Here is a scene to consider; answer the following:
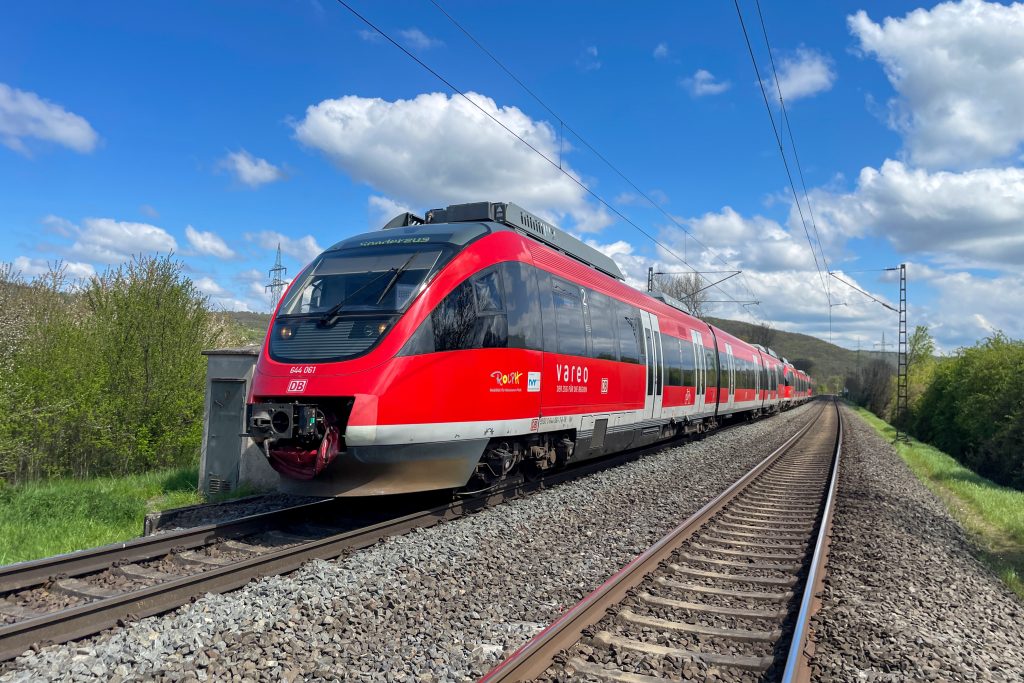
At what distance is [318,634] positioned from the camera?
455 centimetres

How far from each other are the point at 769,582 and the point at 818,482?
7.64m

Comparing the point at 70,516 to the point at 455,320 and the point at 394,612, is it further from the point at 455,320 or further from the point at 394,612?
the point at 394,612

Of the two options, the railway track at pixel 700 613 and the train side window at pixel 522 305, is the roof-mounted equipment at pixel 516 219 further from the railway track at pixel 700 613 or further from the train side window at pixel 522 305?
the railway track at pixel 700 613

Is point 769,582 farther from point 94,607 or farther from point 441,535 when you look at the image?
point 94,607

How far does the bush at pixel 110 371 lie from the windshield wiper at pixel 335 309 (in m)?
7.90

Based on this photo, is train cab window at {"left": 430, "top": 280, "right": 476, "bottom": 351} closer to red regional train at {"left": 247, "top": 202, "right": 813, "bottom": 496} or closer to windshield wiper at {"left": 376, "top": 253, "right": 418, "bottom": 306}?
red regional train at {"left": 247, "top": 202, "right": 813, "bottom": 496}

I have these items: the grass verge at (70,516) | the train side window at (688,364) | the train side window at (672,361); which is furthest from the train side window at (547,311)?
the train side window at (688,364)

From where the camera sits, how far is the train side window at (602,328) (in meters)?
11.4

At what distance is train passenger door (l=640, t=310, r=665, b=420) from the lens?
561 inches

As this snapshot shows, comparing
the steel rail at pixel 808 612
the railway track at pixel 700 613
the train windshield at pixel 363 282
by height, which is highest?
the train windshield at pixel 363 282

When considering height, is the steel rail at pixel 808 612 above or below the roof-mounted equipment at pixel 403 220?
below

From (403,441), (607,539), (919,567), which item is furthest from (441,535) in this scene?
(919,567)

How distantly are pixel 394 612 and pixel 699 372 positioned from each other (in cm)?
1555

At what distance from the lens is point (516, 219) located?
10133 mm
